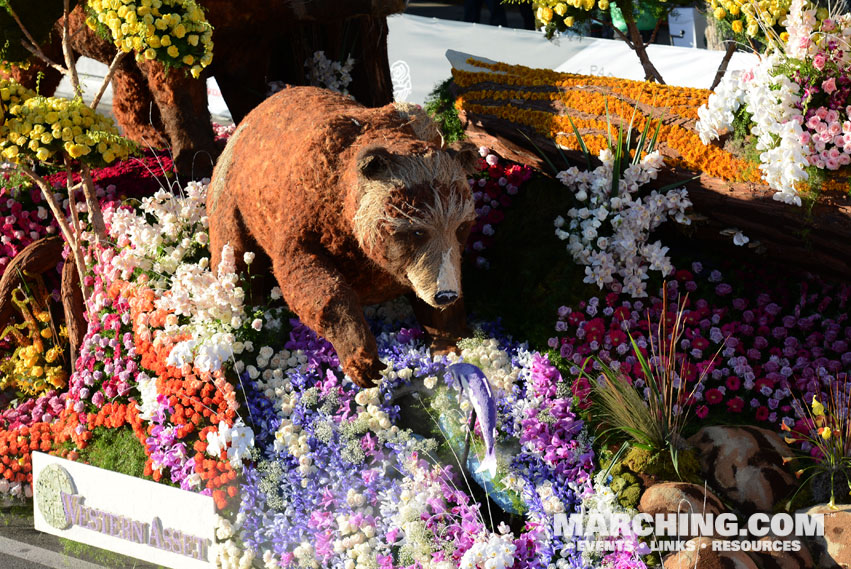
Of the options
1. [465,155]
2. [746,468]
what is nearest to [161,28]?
[465,155]

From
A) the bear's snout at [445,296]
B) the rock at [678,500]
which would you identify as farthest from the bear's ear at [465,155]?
the rock at [678,500]

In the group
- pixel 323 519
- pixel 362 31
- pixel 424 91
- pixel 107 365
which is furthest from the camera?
pixel 424 91

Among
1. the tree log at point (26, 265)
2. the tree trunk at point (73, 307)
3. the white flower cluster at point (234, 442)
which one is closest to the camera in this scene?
the white flower cluster at point (234, 442)

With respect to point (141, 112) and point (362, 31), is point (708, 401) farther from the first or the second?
point (141, 112)

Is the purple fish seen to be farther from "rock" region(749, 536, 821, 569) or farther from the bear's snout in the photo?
"rock" region(749, 536, 821, 569)

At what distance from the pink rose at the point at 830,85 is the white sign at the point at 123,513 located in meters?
3.03

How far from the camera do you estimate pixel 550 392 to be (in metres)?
3.74

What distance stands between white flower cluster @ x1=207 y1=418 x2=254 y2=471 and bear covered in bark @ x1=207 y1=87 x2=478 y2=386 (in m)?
0.57

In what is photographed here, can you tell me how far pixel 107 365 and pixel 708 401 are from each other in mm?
2686

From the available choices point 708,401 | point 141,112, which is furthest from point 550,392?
point 141,112

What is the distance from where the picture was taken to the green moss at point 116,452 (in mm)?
3902

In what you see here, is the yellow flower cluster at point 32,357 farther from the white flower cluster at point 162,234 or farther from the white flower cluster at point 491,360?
the white flower cluster at point 491,360

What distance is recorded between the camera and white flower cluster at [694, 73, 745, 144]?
4.13 meters

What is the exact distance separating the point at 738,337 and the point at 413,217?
5.85 feet
